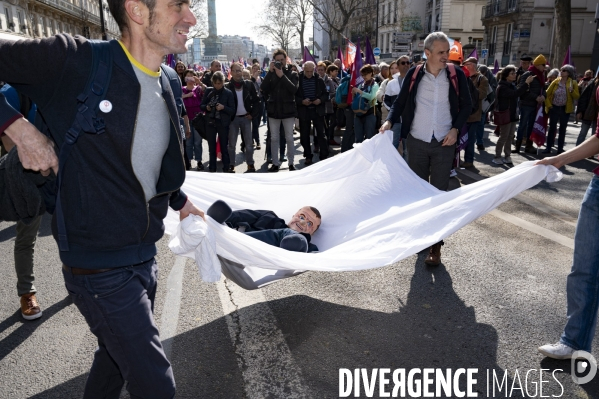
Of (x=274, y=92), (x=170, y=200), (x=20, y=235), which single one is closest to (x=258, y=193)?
(x=20, y=235)

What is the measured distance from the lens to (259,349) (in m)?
3.34

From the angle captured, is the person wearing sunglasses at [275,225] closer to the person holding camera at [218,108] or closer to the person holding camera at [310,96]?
the person holding camera at [218,108]

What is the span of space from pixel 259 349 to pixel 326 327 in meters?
0.56

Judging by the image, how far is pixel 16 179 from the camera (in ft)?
5.95

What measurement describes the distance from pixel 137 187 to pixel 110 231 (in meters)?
0.19

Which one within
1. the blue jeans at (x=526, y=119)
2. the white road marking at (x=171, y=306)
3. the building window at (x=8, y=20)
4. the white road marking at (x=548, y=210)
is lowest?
the white road marking at (x=548, y=210)

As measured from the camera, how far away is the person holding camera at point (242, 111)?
9766mm

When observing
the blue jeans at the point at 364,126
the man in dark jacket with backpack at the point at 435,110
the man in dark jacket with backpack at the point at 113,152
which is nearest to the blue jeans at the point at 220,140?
the blue jeans at the point at 364,126

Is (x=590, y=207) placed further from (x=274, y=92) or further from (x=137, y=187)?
(x=274, y=92)

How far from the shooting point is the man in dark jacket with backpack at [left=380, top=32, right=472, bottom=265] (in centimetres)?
481

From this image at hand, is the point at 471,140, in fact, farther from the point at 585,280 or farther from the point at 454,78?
the point at 585,280

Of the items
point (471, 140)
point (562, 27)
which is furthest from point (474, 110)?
point (562, 27)

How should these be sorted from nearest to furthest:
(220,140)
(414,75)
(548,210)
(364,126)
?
(414,75)
(548,210)
(220,140)
(364,126)

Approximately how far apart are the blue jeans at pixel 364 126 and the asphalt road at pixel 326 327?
16.3 ft
